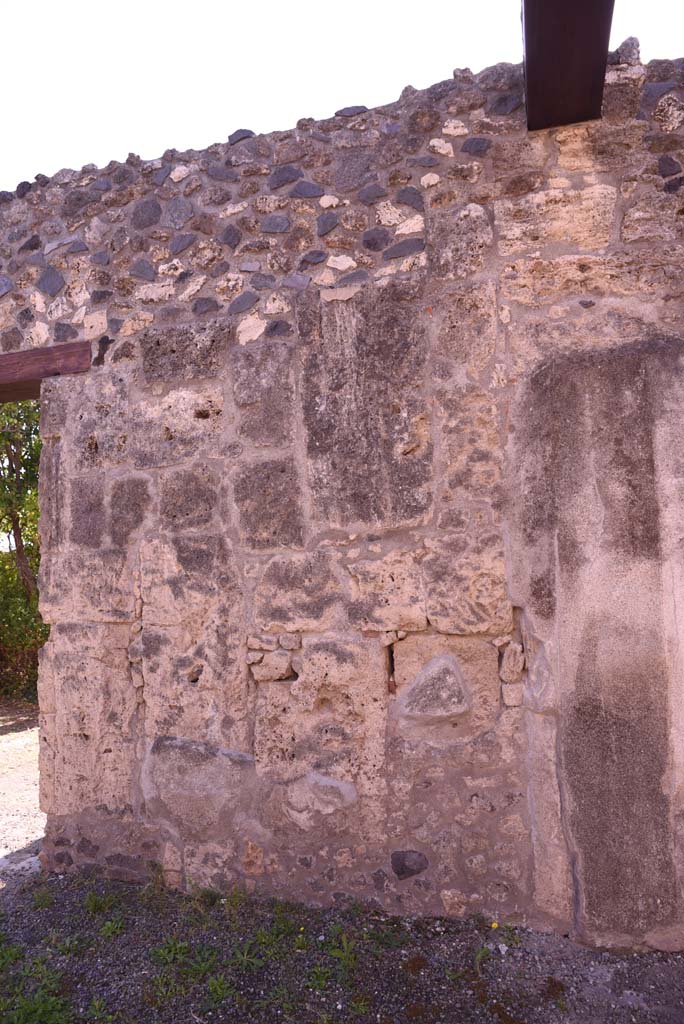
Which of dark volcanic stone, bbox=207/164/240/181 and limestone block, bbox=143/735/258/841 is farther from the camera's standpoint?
dark volcanic stone, bbox=207/164/240/181

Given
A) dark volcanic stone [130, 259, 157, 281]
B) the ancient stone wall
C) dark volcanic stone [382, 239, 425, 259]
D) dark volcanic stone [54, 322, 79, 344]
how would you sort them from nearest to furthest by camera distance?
the ancient stone wall < dark volcanic stone [382, 239, 425, 259] < dark volcanic stone [130, 259, 157, 281] < dark volcanic stone [54, 322, 79, 344]

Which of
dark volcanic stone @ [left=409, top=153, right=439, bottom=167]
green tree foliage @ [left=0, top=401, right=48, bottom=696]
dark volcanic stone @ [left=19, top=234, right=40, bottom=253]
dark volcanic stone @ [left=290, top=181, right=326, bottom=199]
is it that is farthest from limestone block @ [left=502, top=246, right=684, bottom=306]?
green tree foliage @ [left=0, top=401, right=48, bottom=696]

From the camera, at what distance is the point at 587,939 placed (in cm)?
239

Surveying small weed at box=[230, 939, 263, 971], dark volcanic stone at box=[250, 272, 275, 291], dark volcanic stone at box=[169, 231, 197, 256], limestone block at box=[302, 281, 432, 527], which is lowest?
small weed at box=[230, 939, 263, 971]

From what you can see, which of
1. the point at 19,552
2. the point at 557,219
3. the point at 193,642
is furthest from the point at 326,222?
the point at 19,552

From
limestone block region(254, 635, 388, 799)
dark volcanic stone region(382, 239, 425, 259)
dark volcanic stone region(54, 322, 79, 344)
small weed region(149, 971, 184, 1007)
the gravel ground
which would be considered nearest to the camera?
small weed region(149, 971, 184, 1007)

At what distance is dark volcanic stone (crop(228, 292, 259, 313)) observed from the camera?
297 centimetres

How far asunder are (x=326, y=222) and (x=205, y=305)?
59cm

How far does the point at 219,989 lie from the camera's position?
2242 mm

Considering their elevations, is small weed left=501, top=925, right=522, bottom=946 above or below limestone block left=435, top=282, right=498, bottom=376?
below

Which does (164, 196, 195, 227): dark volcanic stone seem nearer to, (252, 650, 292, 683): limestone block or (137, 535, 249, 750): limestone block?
(137, 535, 249, 750): limestone block

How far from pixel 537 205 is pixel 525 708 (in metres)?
1.75

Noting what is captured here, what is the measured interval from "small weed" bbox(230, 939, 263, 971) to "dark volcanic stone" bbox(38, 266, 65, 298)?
2.69 meters

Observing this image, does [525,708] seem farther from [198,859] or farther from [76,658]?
[76,658]
